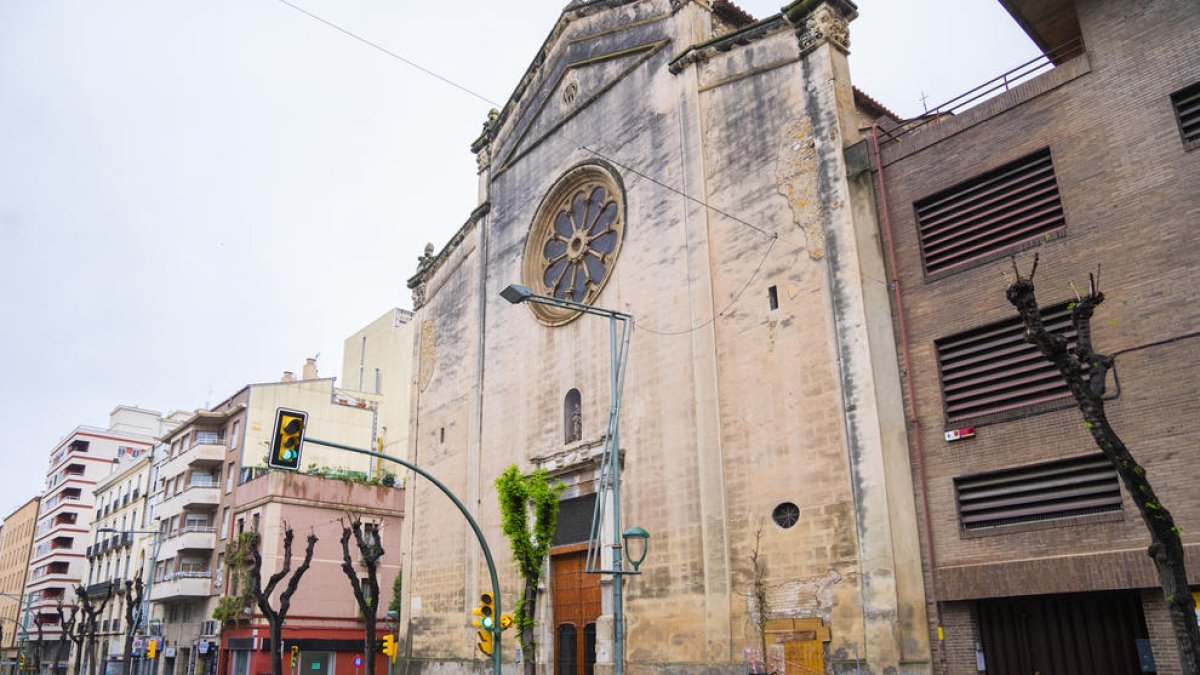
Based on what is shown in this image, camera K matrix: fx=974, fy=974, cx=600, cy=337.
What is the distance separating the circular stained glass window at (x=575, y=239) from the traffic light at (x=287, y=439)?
10975mm

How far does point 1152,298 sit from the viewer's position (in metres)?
14.5

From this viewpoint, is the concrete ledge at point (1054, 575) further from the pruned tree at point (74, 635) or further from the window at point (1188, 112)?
the pruned tree at point (74, 635)

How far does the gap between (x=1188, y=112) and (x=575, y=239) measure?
1571cm

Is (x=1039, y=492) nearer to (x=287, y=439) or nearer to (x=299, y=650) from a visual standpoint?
(x=287, y=439)

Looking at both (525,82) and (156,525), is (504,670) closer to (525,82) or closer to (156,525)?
(525,82)

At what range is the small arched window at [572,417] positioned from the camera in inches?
990

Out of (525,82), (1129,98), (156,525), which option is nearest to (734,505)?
(1129,98)

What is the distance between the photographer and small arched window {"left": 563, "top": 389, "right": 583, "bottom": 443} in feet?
82.5

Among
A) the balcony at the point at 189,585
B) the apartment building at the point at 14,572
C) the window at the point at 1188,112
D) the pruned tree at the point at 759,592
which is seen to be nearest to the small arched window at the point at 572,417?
the pruned tree at the point at 759,592

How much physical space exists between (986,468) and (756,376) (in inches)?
215

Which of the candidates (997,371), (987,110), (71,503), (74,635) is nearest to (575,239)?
(987,110)

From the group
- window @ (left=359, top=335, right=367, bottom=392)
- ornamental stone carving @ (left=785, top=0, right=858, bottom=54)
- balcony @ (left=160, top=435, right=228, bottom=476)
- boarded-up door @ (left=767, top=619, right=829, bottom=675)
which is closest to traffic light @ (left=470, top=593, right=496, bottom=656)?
boarded-up door @ (left=767, top=619, right=829, bottom=675)

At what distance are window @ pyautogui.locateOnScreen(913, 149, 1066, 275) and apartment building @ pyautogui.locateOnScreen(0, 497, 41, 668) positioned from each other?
7688cm

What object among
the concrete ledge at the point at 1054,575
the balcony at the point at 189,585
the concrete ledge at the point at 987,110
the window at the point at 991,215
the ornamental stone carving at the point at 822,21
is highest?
the ornamental stone carving at the point at 822,21
